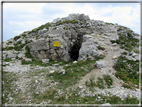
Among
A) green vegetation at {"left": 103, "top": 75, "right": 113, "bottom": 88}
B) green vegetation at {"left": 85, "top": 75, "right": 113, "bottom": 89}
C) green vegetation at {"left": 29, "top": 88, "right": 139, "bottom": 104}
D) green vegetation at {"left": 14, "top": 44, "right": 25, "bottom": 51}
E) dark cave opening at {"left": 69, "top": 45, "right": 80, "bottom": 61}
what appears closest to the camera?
green vegetation at {"left": 29, "top": 88, "right": 139, "bottom": 104}

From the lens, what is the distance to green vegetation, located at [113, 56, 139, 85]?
33.2 feet

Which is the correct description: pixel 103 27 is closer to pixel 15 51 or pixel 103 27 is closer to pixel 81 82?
pixel 81 82

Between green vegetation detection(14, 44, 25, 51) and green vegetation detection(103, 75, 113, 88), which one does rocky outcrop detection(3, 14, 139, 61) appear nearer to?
green vegetation detection(14, 44, 25, 51)

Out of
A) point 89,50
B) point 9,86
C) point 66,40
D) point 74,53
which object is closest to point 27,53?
point 66,40

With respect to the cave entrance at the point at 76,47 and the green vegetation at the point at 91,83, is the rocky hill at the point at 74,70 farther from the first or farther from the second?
the cave entrance at the point at 76,47

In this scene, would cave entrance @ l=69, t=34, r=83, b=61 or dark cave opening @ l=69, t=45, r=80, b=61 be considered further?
dark cave opening @ l=69, t=45, r=80, b=61

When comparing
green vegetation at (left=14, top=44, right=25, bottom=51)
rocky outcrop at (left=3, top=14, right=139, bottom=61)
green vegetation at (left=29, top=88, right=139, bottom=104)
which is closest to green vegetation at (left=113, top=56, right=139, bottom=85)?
green vegetation at (left=29, top=88, right=139, bottom=104)

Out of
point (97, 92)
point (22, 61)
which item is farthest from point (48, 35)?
point (97, 92)

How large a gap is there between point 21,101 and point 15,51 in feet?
45.5

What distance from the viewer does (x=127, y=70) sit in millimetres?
11469

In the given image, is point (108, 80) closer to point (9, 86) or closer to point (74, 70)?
point (74, 70)

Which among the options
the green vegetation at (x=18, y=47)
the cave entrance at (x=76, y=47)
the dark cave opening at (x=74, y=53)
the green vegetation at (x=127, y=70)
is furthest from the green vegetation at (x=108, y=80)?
the green vegetation at (x=18, y=47)

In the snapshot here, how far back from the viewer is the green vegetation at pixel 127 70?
10133mm

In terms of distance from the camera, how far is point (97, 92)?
861 cm
